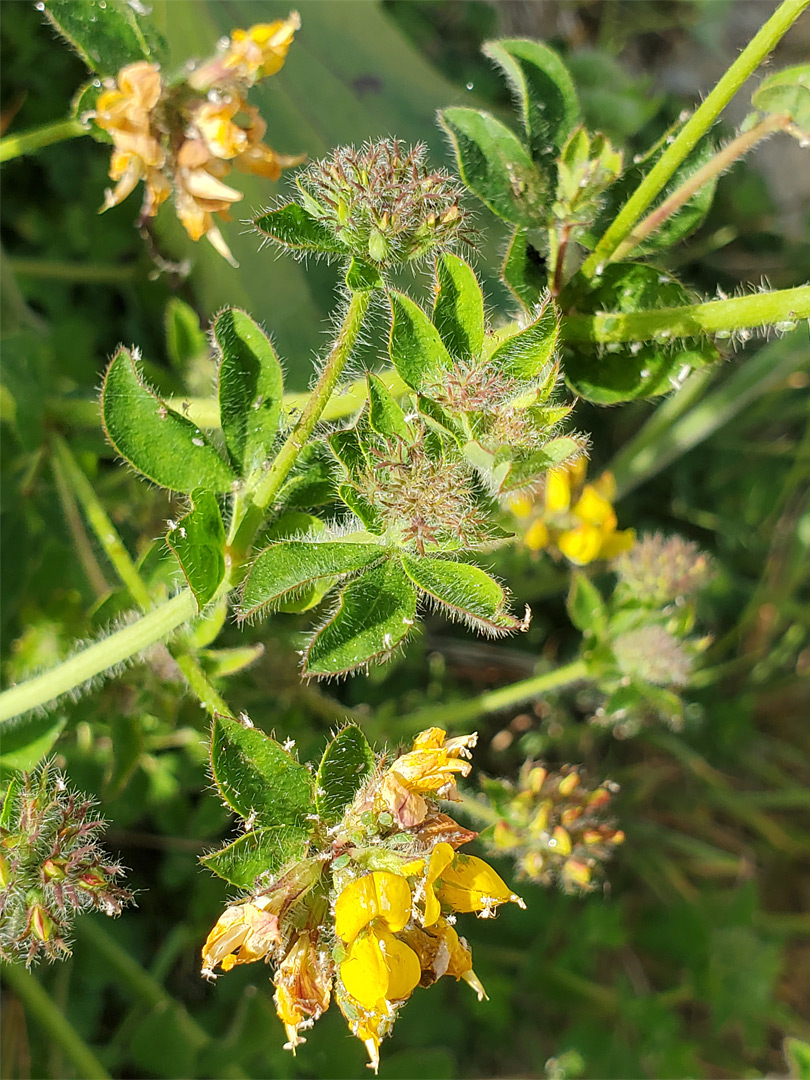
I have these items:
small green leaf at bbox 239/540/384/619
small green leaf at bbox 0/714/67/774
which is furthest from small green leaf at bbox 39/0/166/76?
small green leaf at bbox 0/714/67/774

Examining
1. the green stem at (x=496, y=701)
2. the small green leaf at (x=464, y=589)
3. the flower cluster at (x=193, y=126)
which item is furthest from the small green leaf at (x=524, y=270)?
the green stem at (x=496, y=701)

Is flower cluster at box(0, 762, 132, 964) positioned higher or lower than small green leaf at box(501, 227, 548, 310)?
lower

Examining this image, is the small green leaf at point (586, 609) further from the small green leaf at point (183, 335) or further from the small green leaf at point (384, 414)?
the small green leaf at point (183, 335)

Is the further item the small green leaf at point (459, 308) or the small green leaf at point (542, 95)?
the small green leaf at point (542, 95)

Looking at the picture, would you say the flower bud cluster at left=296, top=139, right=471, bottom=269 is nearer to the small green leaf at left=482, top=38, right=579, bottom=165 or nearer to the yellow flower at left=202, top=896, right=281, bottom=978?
the small green leaf at left=482, top=38, right=579, bottom=165

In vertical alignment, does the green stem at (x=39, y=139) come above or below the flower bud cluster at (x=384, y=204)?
above

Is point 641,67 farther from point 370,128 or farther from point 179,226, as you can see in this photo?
point 179,226

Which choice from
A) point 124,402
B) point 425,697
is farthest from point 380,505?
point 425,697
